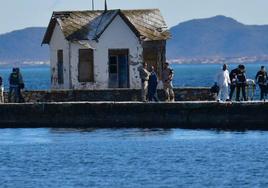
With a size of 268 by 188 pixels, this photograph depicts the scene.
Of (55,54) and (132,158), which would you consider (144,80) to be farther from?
(132,158)

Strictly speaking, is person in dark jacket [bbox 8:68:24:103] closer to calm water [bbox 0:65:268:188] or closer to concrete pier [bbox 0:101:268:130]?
concrete pier [bbox 0:101:268:130]

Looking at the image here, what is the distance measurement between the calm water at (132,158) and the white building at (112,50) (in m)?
7.57

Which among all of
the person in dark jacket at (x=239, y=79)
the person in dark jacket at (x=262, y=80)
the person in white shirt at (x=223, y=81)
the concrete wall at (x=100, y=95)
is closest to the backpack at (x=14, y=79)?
the concrete wall at (x=100, y=95)

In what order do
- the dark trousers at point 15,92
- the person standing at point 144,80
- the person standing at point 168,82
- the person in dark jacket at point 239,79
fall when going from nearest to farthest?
the person in dark jacket at point 239,79 < the person standing at point 168,82 < the person standing at point 144,80 < the dark trousers at point 15,92

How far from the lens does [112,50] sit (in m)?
60.6

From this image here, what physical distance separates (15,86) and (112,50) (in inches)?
248

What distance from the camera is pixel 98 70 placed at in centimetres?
6047

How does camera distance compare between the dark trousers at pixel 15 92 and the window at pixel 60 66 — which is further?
the window at pixel 60 66

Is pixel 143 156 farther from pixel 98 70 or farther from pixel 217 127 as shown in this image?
pixel 98 70

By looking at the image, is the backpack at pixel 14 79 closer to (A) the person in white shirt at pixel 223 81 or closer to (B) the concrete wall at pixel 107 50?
(B) the concrete wall at pixel 107 50

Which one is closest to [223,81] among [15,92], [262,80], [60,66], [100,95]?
[262,80]

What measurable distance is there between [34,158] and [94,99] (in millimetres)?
12333

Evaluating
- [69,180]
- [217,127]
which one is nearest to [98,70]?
[217,127]

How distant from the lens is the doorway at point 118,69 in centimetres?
6059
